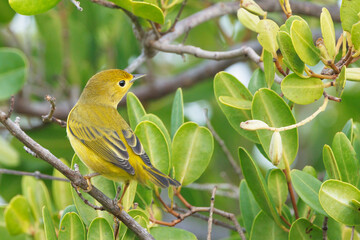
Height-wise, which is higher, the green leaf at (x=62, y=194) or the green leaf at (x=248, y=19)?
the green leaf at (x=248, y=19)

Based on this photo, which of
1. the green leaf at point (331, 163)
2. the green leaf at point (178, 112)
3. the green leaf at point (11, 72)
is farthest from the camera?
the green leaf at point (11, 72)

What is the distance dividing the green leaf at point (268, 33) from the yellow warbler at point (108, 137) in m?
0.90

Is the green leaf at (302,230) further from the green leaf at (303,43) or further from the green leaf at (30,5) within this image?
the green leaf at (30,5)

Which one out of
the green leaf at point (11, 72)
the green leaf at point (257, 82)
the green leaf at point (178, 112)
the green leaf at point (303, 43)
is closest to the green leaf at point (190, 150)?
the green leaf at point (178, 112)

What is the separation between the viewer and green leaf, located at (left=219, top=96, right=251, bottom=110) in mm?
2864

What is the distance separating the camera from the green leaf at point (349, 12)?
258cm

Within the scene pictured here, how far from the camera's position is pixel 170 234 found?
2.93 metres

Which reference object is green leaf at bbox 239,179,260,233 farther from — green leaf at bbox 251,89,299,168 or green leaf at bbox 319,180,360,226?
green leaf at bbox 319,180,360,226

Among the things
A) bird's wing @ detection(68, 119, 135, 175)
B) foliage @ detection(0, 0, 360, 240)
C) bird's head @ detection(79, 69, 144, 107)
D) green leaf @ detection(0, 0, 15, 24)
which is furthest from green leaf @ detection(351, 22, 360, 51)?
green leaf @ detection(0, 0, 15, 24)

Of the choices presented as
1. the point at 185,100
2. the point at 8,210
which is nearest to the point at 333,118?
the point at 185,100

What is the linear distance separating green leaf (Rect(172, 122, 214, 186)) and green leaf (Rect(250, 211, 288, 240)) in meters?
0.46

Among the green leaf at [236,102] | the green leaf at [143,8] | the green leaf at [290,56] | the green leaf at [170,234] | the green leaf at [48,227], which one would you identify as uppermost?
the green leaf at [143,8]

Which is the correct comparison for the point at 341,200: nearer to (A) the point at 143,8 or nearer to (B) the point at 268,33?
(B) the point at 268,33

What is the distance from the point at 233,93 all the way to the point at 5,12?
2766 millimetres
